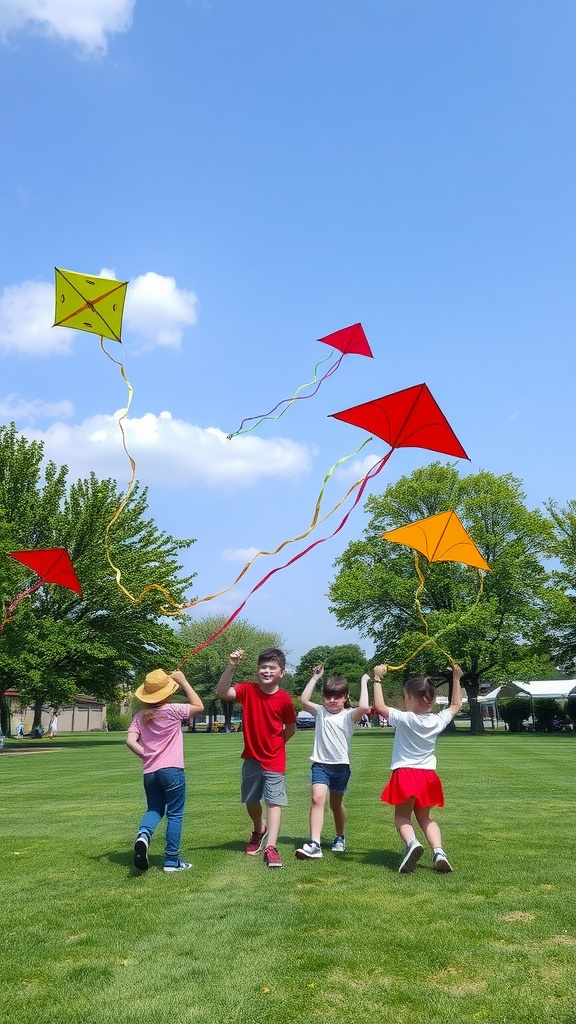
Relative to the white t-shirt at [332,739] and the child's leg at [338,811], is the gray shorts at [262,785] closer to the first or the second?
the white t-shirt at [332,739]

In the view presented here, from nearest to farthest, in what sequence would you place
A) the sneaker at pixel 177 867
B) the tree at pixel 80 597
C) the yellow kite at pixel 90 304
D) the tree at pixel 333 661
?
the sneaker at pixel 177 867
the yellow kite at pixel 90 304
the tree at pixel 80 597
the tree at pixel 333 661

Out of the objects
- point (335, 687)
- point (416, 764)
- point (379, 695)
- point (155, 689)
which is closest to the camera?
point (416, 764)

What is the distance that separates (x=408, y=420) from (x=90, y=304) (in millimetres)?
4626

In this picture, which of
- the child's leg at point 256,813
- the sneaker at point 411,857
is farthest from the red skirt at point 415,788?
the child's leg at point 256,813

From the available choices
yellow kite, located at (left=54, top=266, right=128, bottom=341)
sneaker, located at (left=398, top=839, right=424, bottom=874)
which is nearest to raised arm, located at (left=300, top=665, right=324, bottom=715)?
sneaker, located at (left=398, top=839, right=424, bottom=874)

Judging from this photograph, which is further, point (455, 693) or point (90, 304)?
point (90, 304)

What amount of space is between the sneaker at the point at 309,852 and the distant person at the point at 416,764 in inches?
28.9

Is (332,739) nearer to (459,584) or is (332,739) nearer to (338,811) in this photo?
(338,811)

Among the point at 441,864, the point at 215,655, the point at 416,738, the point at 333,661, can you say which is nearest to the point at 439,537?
the point at 416,738

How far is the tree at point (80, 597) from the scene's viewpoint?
31.6 m

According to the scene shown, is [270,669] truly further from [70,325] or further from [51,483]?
[51,483]

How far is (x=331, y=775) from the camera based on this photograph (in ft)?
23.1

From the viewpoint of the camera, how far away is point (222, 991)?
368 cm

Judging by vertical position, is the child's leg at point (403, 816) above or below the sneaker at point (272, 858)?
above
